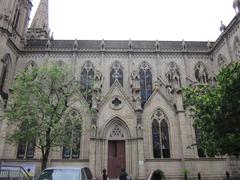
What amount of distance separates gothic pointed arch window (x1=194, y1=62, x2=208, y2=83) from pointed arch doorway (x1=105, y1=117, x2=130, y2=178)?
1599 centimetres

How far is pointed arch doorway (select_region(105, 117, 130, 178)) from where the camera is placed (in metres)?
24.4

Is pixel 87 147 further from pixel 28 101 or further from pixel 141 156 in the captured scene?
pixel 28 101

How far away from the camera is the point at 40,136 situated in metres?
18.8

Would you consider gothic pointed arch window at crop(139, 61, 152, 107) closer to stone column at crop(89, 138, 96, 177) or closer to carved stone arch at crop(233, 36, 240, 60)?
carved stone arch at crop(233, 36, 240, 60)

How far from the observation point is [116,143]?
83.3ft

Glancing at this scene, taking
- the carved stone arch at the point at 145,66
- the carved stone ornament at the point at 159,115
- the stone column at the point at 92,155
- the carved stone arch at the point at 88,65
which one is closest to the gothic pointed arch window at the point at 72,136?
the stone column at the point at 92,155

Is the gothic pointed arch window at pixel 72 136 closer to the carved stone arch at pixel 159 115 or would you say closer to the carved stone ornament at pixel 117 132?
the carved stone ornament at pixel 117 132

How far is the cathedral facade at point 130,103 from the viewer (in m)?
23.9

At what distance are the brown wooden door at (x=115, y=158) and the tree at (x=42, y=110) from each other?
20.7 feet

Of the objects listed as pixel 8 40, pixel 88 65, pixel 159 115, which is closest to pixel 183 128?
pixel 159 115

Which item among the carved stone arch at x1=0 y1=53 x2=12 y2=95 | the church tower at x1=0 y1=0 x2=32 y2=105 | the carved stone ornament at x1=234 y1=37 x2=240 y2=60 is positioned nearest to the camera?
the carved stone ornament at x1=234 y1=37 x2=240 y2=60

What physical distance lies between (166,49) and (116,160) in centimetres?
1935

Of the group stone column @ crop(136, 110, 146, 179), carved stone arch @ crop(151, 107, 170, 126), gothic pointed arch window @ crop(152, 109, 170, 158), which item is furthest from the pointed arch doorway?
carved stone arch @ crop(151, 107, 170, 126)

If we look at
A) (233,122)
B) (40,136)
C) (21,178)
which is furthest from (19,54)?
(233,122)
